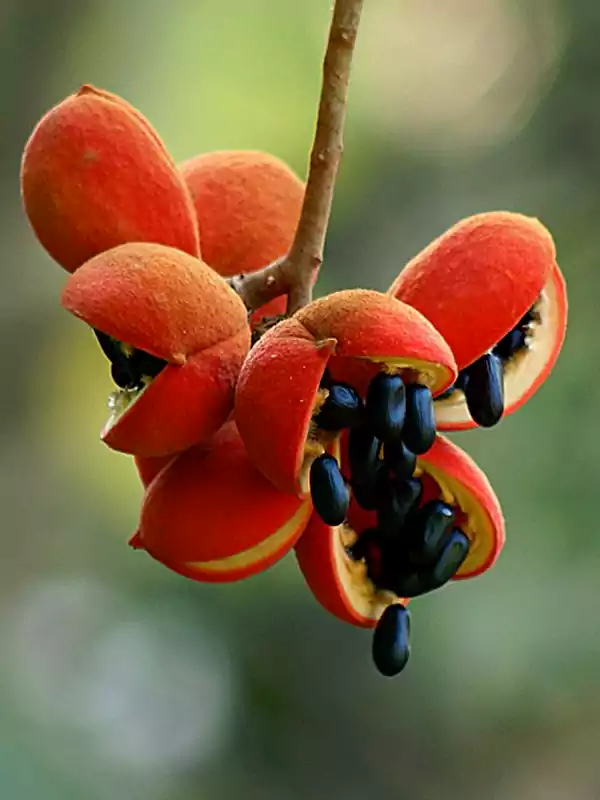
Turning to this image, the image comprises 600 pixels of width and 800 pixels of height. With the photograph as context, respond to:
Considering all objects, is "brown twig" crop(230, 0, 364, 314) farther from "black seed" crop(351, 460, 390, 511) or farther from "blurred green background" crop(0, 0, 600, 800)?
"blurred green background" crop(0, 0, 600, 800)

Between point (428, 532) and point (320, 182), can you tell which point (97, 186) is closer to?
point (320, 182)

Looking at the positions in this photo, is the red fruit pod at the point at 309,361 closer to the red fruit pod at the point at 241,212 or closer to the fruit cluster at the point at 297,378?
the fruit cluster at the point at 297,378

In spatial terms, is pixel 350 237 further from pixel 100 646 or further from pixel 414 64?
pixel 100 646

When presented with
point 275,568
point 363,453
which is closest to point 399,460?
point 363,453

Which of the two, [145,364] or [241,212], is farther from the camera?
[241,212]

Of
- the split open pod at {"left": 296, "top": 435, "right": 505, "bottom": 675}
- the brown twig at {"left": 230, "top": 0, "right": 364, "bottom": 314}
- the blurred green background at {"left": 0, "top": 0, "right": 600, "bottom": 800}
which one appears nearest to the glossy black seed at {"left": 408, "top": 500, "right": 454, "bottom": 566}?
the split open pod at {"left": 296, "top": 435, "right": 505, "bottom": 675}

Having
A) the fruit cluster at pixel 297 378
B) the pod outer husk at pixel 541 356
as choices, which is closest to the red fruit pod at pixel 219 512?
the fruit cluster at pixel 297 378
